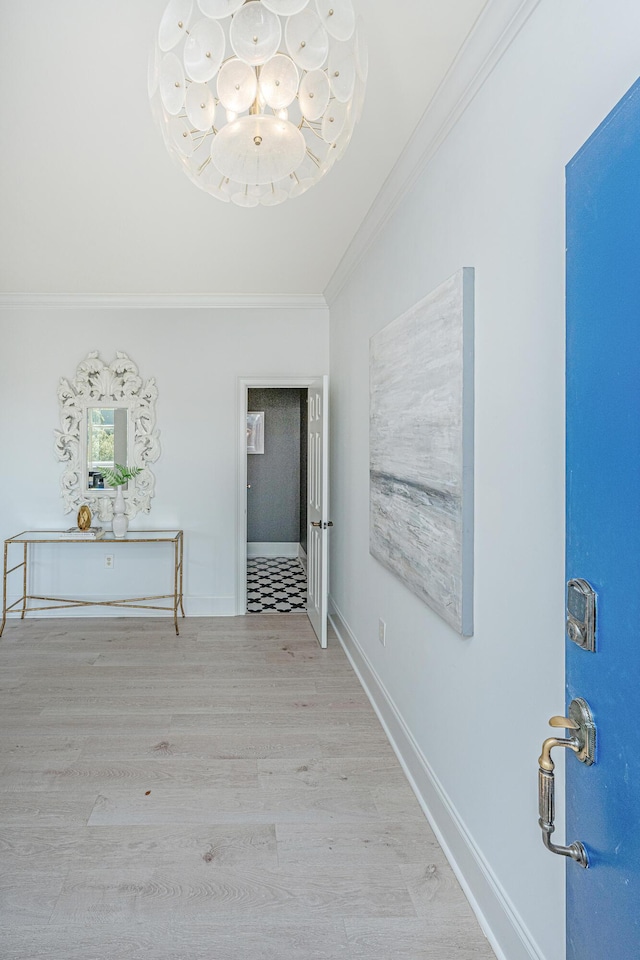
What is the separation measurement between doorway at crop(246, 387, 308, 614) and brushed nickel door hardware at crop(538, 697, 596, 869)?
6357 millimetres

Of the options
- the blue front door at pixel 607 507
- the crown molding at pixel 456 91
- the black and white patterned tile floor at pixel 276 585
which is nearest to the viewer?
the blue front door at pixel 607 507

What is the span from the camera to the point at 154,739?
2.78 m

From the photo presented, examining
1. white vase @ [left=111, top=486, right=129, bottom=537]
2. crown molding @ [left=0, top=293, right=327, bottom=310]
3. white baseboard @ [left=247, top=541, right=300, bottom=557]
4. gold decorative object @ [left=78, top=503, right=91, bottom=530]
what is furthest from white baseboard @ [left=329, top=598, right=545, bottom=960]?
white baseboard @ [left=247, top=541, right=300, bottom=557]

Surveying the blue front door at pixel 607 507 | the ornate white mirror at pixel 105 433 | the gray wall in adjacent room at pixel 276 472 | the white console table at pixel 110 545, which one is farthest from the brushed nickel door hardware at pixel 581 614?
the gray wall in adjacent room at pixel 276 472

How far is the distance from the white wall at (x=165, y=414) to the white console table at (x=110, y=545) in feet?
0.26

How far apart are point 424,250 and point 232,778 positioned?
227cm

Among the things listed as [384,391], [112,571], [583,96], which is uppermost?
[583,96]

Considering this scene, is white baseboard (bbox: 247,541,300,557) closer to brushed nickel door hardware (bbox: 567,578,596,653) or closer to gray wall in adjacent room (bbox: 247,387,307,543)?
gray wall in adjacent room (bbox: 247,387,307,543)

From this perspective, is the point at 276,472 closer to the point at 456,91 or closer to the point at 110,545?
the point at 110,545

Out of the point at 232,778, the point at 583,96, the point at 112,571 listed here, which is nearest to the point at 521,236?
the point at 583,96

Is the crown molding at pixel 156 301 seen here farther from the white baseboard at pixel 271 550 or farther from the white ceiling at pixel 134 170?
the white baseboard at pixel 271 550

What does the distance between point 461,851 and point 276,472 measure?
19.2 feet

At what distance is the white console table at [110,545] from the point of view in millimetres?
4520

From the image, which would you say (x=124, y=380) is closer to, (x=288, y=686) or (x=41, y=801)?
(x=288, y=686)
